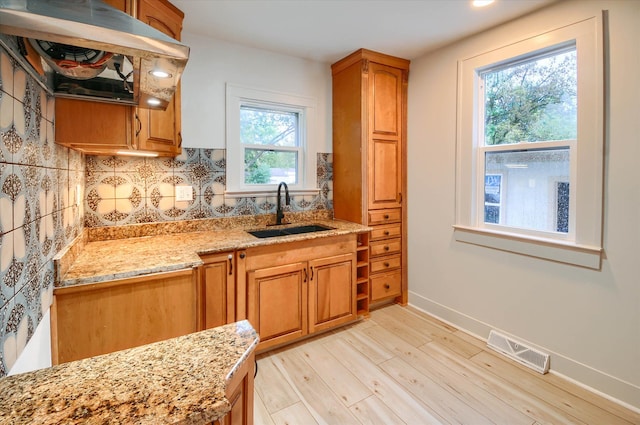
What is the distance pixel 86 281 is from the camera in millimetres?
1387

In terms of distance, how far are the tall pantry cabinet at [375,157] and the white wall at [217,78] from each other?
52 cm

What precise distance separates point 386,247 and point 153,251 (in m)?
2.03

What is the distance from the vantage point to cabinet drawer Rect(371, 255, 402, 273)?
294 cm

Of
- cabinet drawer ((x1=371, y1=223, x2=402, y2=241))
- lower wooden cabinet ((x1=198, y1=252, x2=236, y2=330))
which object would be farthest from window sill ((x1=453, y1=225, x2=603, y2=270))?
lower wooden cabinet ((x1=198, y1=252, x2=236, y2=330))

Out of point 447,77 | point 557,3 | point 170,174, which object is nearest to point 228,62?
point 170,174

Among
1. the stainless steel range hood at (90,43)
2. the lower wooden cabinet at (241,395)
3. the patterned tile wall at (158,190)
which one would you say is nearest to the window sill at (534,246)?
the patterned tile wall at (158,190)

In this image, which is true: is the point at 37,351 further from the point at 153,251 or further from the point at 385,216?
the point at 385,216

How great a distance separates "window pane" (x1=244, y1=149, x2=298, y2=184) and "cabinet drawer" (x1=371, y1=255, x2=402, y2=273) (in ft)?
3.69

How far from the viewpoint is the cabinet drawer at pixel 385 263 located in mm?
2939

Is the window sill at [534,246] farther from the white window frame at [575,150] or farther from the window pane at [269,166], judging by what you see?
the window pane at [269,166]

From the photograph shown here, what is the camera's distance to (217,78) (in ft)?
8.26

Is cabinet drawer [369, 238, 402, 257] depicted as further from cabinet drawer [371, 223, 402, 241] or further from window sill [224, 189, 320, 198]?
window sill [224, 189, 320, 198]

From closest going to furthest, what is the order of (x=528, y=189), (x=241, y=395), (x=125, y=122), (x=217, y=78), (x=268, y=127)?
(x=241, y=395), (x=125, y=122), (x=528, y=189), (x=217, y=78), (x=268, y=127)

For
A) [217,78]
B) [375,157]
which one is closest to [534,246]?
[375,157]
